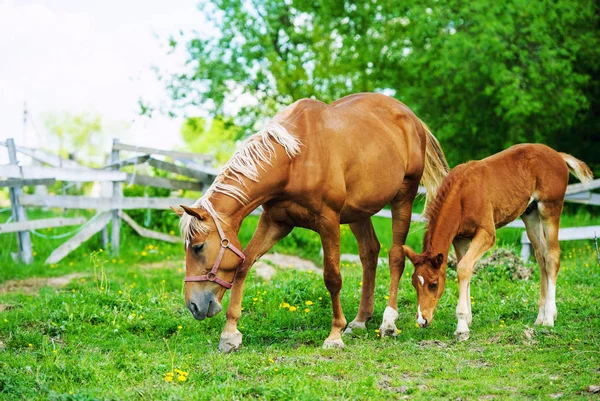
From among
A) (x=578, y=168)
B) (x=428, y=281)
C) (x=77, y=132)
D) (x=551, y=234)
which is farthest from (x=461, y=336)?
(x=77, y=132)

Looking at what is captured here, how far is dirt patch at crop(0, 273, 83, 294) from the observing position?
8.73m

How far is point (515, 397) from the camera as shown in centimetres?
425

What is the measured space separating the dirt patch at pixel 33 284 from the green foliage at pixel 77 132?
31.9 metres

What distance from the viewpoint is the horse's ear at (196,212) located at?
5103mm

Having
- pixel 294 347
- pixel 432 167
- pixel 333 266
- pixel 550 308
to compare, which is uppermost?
pixel 432 167

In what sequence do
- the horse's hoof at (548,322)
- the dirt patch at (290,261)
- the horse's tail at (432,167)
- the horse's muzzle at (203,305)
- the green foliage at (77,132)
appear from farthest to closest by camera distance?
the green foliage at (77,132)
the dirt patch at (290,261)
the horse's tail at (432,167)
the horse's hoof at (548,322)
the horse's muzzle at (203,305)

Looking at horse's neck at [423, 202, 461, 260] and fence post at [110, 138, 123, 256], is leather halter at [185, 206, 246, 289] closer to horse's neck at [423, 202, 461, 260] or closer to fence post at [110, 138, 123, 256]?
horse's neck at [423, 202, 461, 260]

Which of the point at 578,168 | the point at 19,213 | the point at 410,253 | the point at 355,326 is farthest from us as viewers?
the point at 19,213

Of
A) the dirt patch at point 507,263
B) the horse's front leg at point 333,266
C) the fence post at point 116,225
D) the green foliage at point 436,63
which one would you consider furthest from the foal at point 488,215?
the green foliage at point 436,63

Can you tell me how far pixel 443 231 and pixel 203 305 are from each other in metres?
2.26

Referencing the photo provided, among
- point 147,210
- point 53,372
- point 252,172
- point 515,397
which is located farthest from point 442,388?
point 147,210

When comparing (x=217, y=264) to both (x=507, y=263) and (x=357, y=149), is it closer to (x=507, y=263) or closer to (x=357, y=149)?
(x=357, y=149)

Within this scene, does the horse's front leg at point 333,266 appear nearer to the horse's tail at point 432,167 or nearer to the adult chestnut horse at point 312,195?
the adult chestnut horse at point 312,195

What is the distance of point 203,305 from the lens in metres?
5.25
